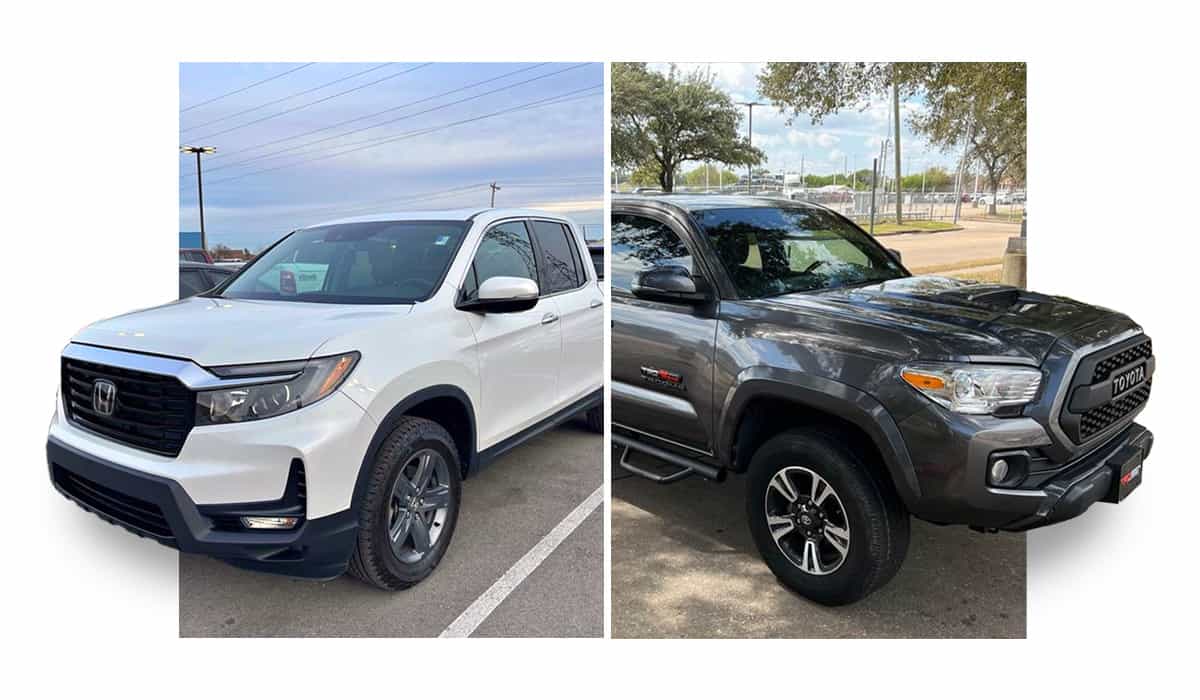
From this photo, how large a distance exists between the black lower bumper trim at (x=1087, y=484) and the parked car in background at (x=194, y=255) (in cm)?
385

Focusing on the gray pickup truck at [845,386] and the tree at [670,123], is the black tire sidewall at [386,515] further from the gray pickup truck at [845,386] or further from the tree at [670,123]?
the tree at [670,123]

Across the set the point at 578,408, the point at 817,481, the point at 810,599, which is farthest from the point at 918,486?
the point at 578,408

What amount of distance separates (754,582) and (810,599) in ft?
0.87

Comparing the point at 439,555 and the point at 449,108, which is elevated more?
the point at 449,108

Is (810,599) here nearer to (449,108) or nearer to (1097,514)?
(1097,514)

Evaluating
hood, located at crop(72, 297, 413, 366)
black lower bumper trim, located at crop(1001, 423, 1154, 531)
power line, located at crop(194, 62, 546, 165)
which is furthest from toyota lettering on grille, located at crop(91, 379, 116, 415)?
black lower bumper trim, located at crop(1001, 423, 1154, 531)

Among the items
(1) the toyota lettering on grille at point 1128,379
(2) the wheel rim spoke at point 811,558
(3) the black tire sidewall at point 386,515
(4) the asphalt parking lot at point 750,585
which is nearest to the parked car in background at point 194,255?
(3) the black tire sidewall at point 386,515

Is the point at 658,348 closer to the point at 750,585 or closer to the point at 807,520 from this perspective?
the point at 807,520

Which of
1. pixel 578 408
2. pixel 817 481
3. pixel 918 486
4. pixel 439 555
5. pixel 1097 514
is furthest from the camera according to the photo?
pixel 578 408

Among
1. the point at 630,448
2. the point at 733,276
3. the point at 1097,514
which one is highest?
the point at 733,276

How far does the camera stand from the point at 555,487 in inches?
162

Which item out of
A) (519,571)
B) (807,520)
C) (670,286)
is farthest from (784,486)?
(519,571)

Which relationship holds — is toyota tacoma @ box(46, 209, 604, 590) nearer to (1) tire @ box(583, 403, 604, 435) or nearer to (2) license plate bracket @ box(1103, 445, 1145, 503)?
(1) tire @ box(583, 403, 604, 435)

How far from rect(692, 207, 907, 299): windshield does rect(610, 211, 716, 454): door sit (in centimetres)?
18
